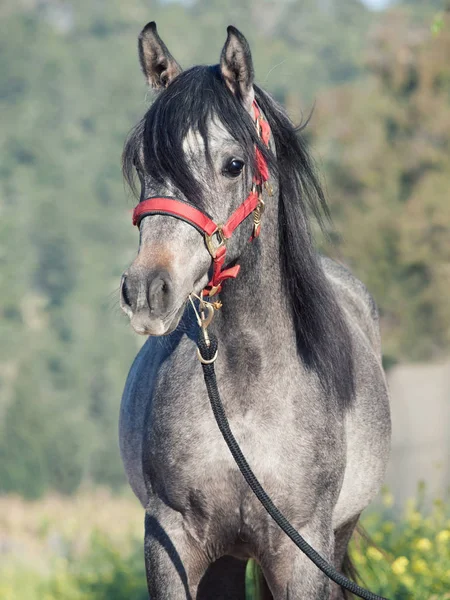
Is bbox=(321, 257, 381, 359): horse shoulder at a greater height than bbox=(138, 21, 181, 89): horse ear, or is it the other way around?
bbox=(138, 21, 181, 89): horse ear

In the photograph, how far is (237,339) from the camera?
12.1ft

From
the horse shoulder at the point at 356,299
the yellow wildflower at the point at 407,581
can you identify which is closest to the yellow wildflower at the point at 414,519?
the yellow wildflower at the point at 407,581

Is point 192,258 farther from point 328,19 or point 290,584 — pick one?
point 328,19

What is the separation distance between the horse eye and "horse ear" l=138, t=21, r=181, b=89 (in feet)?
1.53

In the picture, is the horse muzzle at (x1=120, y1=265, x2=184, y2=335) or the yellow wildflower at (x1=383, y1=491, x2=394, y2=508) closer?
the horse muzzle at (x1=120, y1=265, x2=184, y2=335)

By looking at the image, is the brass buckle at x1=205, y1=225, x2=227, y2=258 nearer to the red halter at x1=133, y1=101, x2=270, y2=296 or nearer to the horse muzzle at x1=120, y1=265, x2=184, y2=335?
the red halter at x1=133, y1=101, x2=270, y2=296

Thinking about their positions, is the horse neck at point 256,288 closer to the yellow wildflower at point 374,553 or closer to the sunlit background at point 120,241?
the sunlit background at point 120,241

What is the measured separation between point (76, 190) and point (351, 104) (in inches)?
2945

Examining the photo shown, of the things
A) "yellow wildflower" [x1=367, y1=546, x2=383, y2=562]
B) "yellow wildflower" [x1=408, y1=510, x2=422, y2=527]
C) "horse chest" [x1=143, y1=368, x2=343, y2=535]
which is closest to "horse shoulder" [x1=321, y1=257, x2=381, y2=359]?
"yellow wildflower" [x1=367, y1=546, x2=383, y2=562]

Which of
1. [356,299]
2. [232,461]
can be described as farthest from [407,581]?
[232,461]

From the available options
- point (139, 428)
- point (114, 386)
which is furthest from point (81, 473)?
point (139, 428)

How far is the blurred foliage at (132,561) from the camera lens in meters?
5.88

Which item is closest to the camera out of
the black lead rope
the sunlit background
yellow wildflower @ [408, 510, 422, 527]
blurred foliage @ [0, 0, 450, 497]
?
the black lead rope

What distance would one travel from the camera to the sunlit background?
8422 millimetres
